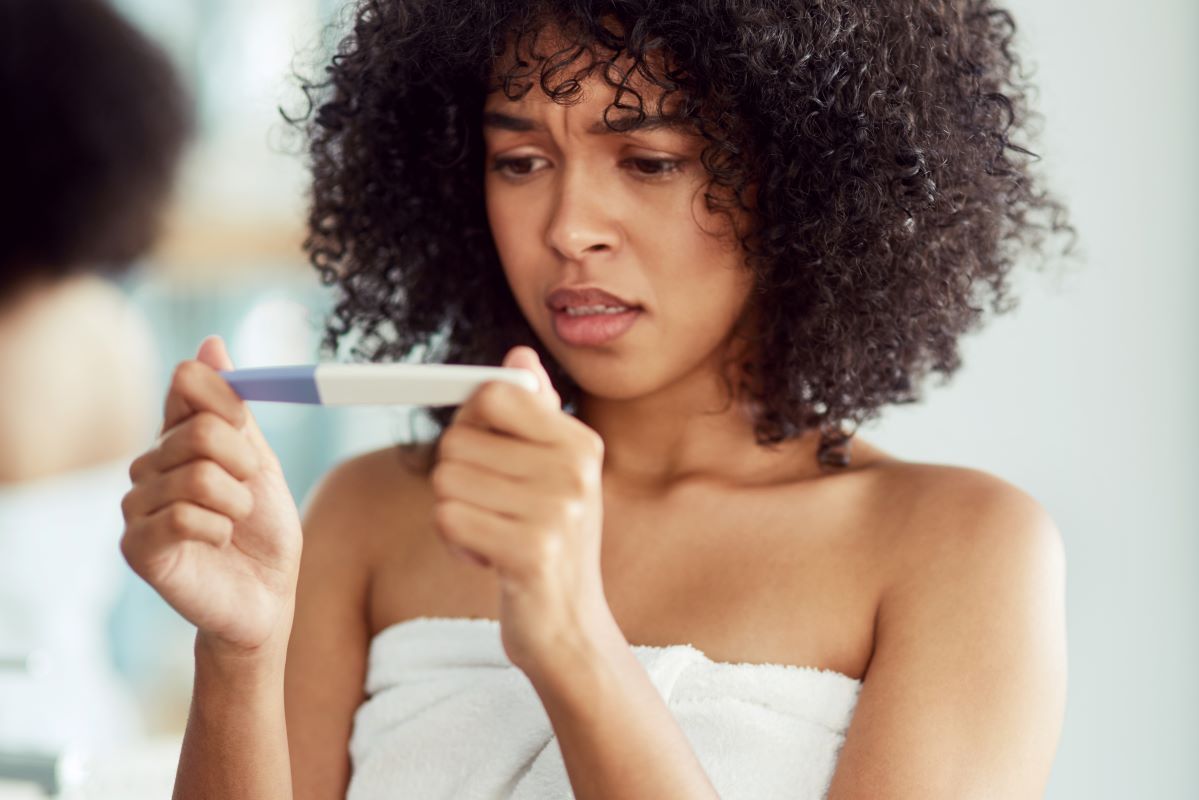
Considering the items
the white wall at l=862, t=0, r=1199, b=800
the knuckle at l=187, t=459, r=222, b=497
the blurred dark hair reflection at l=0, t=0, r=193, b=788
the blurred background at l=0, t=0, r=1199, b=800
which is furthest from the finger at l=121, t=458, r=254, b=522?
the blurred dark hair reflection at l=0, t=0, r=193, b=788

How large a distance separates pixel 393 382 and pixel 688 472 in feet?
1.72

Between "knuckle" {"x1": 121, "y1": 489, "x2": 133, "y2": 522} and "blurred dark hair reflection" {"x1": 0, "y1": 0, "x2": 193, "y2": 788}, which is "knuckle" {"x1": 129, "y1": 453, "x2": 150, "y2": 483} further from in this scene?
"blurred dark hair reflection" {"x1": 0, "y1": 0, "x2": 193, "y2": 788}

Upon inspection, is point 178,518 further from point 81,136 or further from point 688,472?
point 81,136

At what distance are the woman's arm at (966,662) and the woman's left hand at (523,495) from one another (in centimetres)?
35

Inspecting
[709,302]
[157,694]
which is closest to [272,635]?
[709,302]

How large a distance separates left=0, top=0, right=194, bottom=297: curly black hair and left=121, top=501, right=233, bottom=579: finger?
153cm

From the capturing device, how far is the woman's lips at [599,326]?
1.02 m

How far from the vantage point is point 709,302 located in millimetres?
1050

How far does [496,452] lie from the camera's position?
2.25ft

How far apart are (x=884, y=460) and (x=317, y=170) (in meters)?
0.64

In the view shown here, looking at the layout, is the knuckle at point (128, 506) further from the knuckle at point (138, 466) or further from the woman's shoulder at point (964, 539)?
the woman's shoulder at point (964, 539)

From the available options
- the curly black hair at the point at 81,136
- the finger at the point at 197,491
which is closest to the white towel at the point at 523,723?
Answer: the finger at the point at 197,491

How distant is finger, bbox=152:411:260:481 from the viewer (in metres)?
0.77

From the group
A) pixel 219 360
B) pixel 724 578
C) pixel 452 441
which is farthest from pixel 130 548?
pixel 724 578
